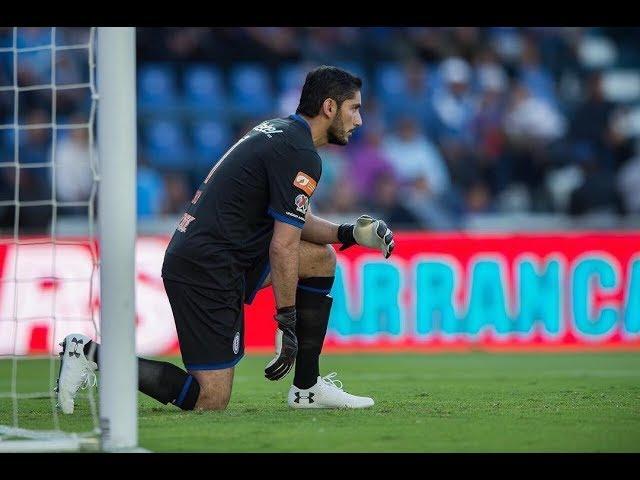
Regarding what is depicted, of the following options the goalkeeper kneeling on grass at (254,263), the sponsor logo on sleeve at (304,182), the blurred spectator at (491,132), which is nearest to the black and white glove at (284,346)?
the goalkeeper kneeling on grass at (254,263)

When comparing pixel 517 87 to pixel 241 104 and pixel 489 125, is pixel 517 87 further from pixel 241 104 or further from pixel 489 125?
pixel 241 104

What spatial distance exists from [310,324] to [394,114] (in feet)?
25.8

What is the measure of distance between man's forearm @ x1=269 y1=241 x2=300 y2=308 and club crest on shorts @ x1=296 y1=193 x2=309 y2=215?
17 cm

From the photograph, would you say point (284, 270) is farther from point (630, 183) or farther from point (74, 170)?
point (630, 183)

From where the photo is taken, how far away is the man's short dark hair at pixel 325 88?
6285 millimetres

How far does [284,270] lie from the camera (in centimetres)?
589

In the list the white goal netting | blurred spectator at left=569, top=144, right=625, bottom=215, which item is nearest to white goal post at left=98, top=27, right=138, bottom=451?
the white goal netting

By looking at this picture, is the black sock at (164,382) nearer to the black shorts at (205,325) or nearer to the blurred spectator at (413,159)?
the black shorts at (205,325)

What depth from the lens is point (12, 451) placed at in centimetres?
482

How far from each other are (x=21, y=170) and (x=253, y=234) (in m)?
7.27

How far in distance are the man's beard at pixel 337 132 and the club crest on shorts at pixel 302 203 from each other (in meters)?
0.52

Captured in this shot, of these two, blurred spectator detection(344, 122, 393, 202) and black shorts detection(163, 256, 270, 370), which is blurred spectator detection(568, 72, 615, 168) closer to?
blurred spectator detection(344, 122, 393, 202)

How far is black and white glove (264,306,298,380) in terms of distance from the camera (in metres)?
5.84

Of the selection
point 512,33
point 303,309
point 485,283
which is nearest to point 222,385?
point 303,309
